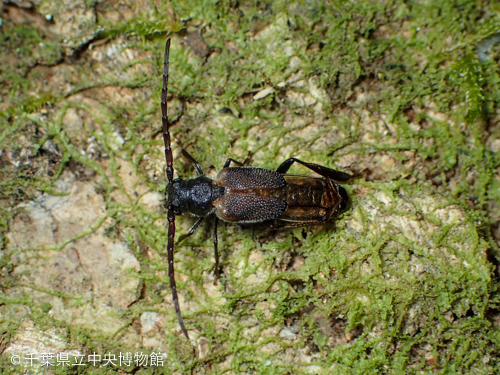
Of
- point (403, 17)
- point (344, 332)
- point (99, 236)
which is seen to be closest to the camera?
point (344, 332)

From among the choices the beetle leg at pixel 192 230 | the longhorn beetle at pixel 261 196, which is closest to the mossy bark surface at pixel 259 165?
the beetle leg at pixel 192 230

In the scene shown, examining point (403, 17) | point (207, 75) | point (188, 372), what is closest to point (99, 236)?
point (188, 372)

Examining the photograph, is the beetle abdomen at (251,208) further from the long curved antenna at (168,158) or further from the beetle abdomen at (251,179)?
the long curved antenna at (168,158)

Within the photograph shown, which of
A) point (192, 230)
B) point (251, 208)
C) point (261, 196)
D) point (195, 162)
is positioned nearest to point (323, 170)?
point (261, 196)

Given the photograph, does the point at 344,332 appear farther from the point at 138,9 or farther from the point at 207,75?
the point at 138,9

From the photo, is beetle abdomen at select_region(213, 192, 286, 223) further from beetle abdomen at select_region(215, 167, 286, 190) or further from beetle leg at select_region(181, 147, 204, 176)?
beetle leg at select_region(181, 147, 204, 176)

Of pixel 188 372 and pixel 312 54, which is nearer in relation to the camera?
pixel 188 372

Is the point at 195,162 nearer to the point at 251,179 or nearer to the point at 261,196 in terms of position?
the point at 251,179

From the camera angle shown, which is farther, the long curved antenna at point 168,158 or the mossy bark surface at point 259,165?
the mossy bark surface at point 259,165
